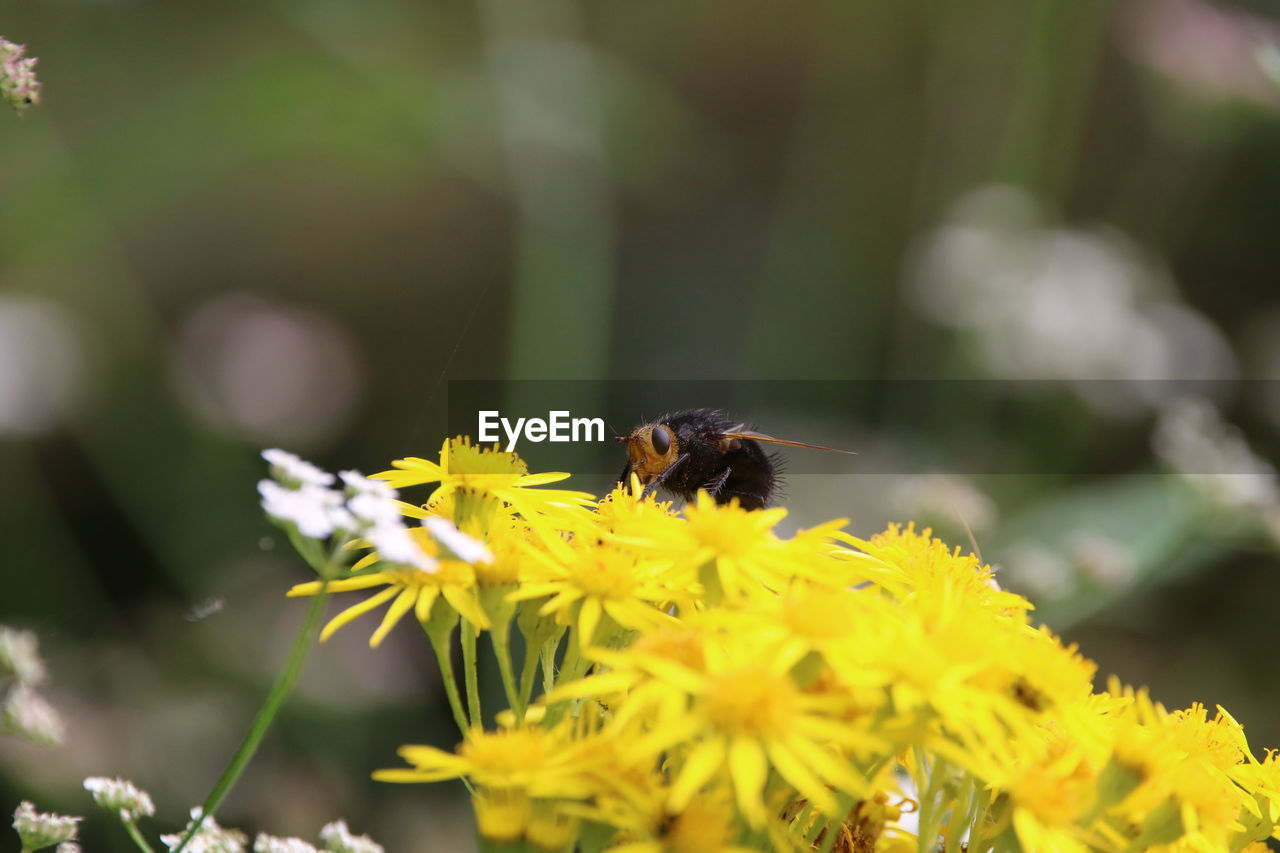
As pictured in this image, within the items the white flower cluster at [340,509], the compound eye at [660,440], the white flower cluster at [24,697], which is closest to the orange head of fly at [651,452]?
the compound eye at [660,440]

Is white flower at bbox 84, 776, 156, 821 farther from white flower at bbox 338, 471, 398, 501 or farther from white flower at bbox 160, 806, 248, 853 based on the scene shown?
white flower at bbox 338, 471, 398, 501

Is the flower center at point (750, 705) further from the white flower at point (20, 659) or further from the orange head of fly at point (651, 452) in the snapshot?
the orange head of fly at point (651, 452)

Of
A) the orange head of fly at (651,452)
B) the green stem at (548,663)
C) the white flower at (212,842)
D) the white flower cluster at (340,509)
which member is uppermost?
the white flower cluster at (340,509)

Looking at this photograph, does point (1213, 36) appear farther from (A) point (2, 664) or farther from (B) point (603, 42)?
(A) point (2, 664)

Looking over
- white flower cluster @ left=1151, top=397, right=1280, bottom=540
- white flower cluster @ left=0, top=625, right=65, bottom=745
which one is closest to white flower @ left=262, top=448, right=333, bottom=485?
white flower cluster @ left=0, top=625, right=65, bottom=745

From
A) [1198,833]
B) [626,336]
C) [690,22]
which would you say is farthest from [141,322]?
[1198,833]

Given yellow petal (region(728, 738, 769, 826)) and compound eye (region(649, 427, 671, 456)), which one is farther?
compound eye (region(649, 427, 671, 456))

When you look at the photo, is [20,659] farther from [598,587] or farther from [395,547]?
[598,587]
